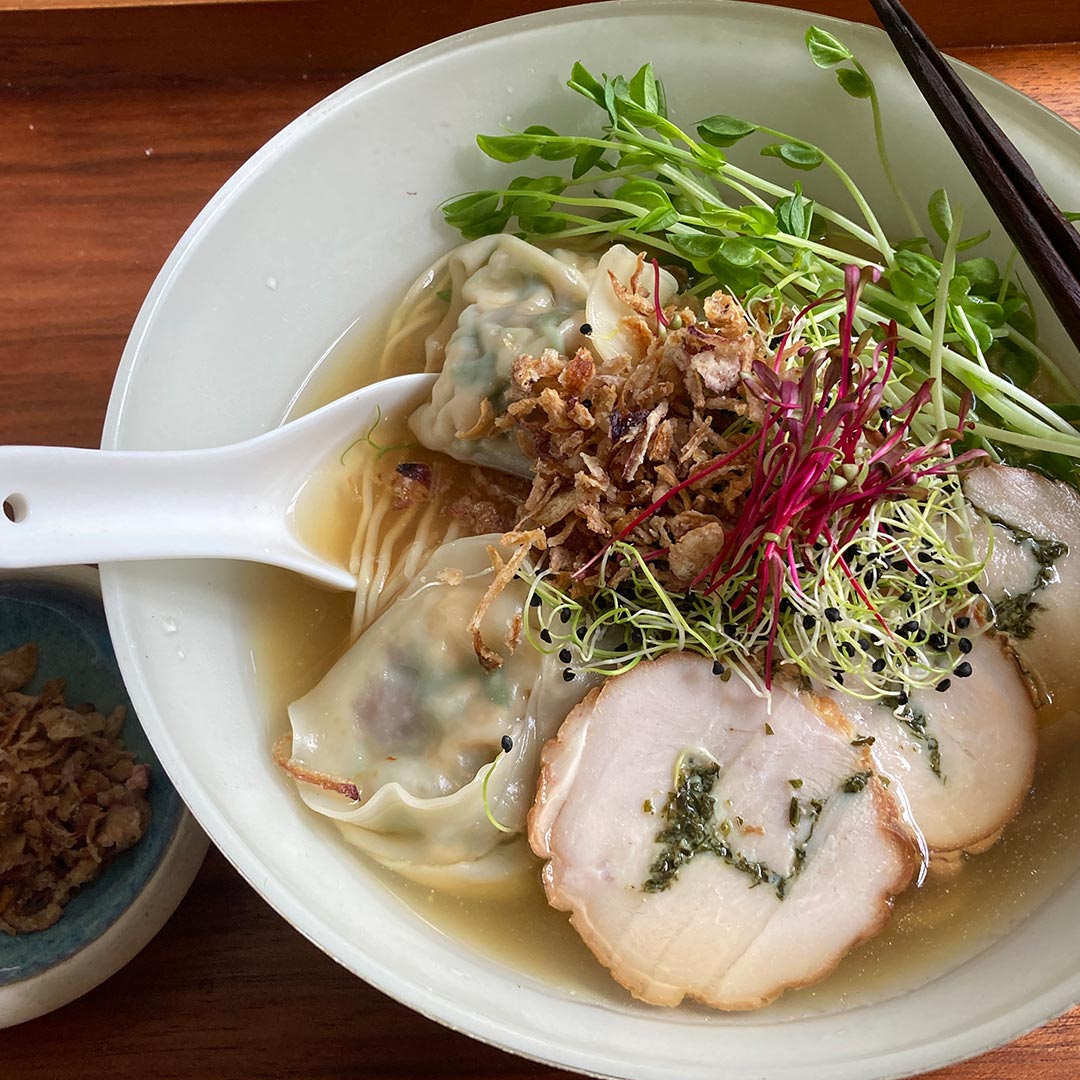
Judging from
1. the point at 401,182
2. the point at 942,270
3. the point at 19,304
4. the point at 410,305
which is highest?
the point at 942,270

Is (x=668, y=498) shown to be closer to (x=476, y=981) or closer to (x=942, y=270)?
(x=942, y=270)

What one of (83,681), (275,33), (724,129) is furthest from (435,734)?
(275,33)

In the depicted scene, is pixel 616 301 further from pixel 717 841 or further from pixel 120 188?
pixel 120 188

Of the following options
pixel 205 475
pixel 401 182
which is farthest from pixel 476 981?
pixel 401 182

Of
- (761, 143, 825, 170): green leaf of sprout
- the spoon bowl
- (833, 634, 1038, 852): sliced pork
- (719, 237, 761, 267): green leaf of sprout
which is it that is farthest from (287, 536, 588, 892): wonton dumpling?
(761, 143, 825, 170): green leaf of sprout

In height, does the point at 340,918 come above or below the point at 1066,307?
below

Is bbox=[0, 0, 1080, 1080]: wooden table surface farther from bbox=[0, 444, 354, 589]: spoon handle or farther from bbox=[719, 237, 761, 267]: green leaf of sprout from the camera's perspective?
bbox=[719, 237, 761, 267]: green leaf of sprout
